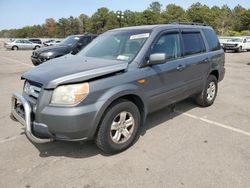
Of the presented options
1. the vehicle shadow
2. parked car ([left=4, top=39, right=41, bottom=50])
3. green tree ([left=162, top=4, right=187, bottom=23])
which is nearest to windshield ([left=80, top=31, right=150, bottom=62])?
the vehicle shadow

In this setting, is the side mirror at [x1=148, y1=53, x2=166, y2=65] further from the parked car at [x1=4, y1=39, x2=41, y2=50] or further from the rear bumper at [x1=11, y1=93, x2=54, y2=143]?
the parked car at [x1=4, y1=39, x2=41, y2=50]

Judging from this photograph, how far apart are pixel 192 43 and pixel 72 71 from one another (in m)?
2.78

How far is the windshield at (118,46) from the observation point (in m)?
4.02

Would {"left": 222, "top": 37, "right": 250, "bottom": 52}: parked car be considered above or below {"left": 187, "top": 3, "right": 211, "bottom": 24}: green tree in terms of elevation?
below

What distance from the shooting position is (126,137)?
3.76 meters

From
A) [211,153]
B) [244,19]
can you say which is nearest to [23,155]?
[211,153]

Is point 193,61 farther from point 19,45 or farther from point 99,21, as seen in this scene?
point 99,21

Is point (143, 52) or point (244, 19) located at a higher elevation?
point (244, 19)

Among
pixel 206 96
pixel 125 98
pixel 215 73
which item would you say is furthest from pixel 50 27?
pixel 125 98

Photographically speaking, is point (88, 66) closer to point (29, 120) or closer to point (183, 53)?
point (29, 120)

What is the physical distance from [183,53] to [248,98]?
299 cm

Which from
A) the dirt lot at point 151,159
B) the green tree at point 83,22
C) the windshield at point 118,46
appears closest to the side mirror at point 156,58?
the windshield at point 118,46

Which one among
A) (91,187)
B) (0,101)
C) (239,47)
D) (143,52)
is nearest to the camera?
(91,187)

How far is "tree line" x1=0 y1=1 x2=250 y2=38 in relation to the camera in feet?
200
